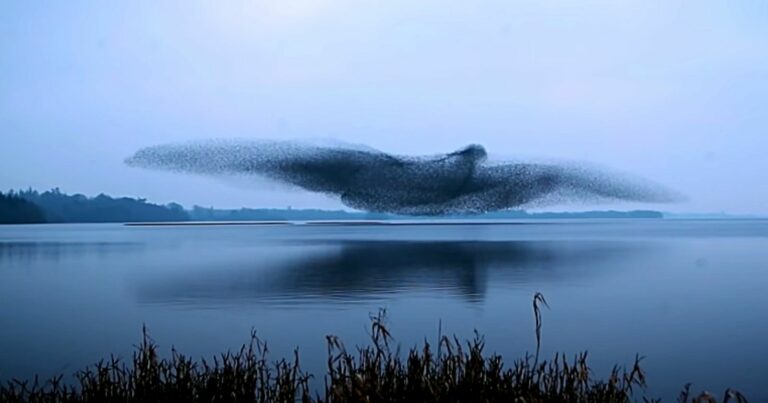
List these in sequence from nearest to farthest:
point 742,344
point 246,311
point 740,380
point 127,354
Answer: point 740,380, point 127,354, point 742,344, point 246,311

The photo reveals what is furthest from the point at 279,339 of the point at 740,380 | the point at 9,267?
the point at 9,267

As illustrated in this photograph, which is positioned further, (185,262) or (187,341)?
(185,262)

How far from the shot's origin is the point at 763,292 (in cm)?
2039

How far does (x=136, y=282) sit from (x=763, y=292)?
58.9 feet

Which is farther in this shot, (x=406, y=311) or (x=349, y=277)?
(x=349, y=277)

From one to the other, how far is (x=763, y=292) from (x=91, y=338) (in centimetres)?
1664

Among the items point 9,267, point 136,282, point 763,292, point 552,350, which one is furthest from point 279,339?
point 9,267

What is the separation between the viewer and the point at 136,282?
2373 cm

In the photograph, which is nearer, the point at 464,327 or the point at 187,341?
the point at 187,341

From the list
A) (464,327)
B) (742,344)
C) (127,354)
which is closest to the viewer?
(127,354)

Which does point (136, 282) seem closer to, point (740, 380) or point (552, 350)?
point (552, 350)

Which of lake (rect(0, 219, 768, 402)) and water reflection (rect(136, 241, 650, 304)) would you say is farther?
water reflection (rect(136, 241, 650, 304))

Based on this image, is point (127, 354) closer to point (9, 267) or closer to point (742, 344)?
point (742, 344)

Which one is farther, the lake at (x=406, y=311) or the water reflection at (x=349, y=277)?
the water reflection at (x=349, y=277)
